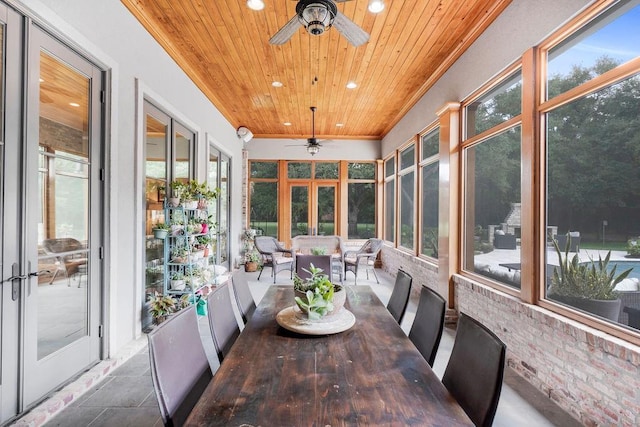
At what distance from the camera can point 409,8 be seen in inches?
129

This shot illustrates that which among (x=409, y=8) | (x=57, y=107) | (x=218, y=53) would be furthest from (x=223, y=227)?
(x=409, y=8)

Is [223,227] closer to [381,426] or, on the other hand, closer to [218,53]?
[218,53]

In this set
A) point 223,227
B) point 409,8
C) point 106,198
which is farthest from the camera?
point 223,227

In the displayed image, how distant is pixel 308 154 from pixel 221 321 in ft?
24.0

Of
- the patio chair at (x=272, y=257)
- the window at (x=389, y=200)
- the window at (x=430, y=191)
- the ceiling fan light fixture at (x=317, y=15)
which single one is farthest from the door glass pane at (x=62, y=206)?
the window at (x=389, y=200)

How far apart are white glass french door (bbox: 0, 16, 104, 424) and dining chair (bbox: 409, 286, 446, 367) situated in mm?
2520

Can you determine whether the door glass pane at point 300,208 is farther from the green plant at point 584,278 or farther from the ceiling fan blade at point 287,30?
the green plant at point 584,278

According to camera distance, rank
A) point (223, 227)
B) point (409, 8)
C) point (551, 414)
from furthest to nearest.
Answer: point (223, 227) → point (409, 8) → point (551, 414)

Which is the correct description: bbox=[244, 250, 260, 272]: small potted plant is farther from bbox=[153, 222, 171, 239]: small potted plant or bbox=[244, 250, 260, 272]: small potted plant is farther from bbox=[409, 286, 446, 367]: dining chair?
bbox=[409, 286, 446, 367]: dining chair

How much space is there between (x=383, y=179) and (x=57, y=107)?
7.39m

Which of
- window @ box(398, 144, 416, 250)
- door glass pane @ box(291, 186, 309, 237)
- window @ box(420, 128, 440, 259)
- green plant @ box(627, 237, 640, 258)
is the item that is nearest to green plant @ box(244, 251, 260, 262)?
door glass pane @ box(291, 186, 309, 237)

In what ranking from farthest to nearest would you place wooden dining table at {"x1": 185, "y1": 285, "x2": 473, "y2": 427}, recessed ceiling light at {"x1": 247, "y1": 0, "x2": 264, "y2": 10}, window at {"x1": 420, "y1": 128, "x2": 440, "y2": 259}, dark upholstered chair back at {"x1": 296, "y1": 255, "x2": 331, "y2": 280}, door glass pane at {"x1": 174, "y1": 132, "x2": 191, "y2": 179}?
window at {"x1": 420, "y1": 128, "x2": 440, "y2": 259} < door glass pane at {"x1": 174, "y1": 132, "x2": 191, "y2": 179} < dark upholstered chair back at {"x1": 296, "y1": 255, "x2": 331, "y2": 280} < recessed ceiling light at {"x1": 247, "y1": 0, "x2": 264, "y2": 10} < wooden dining table at {"x1": 185, "y1": 285, "x2": 473, "y2": 427}

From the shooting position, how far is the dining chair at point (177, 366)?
4.17 ft

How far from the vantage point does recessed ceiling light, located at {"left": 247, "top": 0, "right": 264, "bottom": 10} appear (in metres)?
3.10
